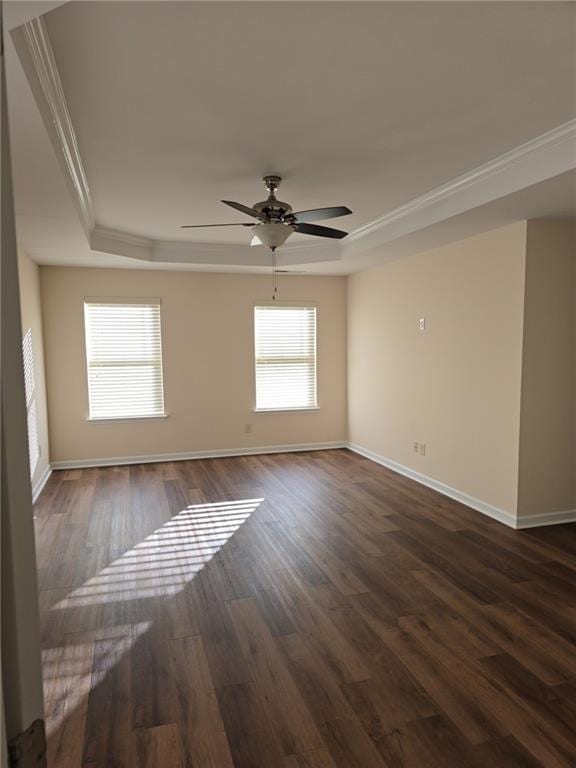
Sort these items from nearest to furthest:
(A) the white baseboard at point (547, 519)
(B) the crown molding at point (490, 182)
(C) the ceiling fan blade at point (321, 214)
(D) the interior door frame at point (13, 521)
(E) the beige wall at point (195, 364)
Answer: (D) the interior door frame at point (13, 521) < (B) the crown molding at point (490, 182) < (C) the ceiling fan blade at point (321, 214) < (A) the white baseboard at point (547, 519) < (E) the beige wall at point (195, 364)

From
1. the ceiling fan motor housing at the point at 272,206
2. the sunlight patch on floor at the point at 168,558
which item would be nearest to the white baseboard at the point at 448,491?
the sunlight patch on floor at the point at 168,558

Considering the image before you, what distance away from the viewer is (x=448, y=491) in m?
4.89

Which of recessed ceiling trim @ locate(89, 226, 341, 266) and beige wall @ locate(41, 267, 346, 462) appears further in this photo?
beige wall @ locate(41, 267, 346, 462)

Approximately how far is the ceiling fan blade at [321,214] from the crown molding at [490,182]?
96cm

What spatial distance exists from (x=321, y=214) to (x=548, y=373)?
91.0 inches

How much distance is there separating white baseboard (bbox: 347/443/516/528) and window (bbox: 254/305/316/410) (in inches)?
50.0

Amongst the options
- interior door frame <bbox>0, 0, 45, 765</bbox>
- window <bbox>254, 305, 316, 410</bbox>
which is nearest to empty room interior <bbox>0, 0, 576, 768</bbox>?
interior door frame <bbox>0, 0, 45, 765</bbox>

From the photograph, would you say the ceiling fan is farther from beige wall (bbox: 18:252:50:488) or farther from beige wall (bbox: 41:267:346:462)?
beige wall (bbox: 41:267:346:462)

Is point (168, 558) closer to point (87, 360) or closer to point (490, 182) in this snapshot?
point (87, 360)

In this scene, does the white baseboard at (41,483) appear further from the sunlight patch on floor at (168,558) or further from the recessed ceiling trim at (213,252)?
the recessed ceiling trim at (213,252)

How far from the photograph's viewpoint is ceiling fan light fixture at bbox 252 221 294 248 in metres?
3.57

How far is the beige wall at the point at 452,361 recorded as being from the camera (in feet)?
13.4

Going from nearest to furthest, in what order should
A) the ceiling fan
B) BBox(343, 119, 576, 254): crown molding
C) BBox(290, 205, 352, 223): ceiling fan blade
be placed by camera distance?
BBox(343, 119, 576, 254): crown molding → BBox(290, 205, 352, 223): ceiling fan blade → the ceiling fan

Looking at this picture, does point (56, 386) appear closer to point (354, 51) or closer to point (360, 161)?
point (360, 161)
